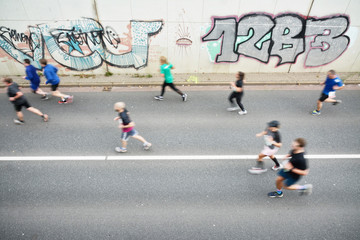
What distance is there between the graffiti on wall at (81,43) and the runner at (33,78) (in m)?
2.10


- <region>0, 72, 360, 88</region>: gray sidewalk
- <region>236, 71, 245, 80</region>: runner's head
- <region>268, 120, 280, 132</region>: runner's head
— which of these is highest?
<region>236, 71, 245, 80</region>: runner's head

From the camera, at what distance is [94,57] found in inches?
383

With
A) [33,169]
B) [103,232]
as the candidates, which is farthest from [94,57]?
[103,232]

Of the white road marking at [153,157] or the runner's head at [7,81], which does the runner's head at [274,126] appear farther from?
the runner's head at [7,81]

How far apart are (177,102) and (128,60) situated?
131 inches

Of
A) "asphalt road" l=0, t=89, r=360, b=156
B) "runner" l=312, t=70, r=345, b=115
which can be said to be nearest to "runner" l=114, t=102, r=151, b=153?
"asphalt road" l=0, t=89, r=360, b=156

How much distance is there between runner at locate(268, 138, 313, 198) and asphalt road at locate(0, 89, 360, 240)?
11.2 inches

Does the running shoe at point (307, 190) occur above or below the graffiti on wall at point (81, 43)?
below

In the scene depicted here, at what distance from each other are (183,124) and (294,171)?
367cm

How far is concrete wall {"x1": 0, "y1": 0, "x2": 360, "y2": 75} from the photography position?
8.73 meters

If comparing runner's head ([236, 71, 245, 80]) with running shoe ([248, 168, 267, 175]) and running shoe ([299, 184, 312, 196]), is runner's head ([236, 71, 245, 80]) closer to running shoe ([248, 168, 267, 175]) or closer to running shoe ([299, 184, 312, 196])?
running shoe ([248, 168, 267, 175])

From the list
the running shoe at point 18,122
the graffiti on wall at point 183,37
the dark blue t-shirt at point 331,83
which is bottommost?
the running shoe at point 18,122

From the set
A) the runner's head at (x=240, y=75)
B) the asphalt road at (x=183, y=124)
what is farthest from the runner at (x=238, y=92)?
the asphalt road at (x=183, y=124)

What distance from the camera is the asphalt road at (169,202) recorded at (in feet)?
14.7
